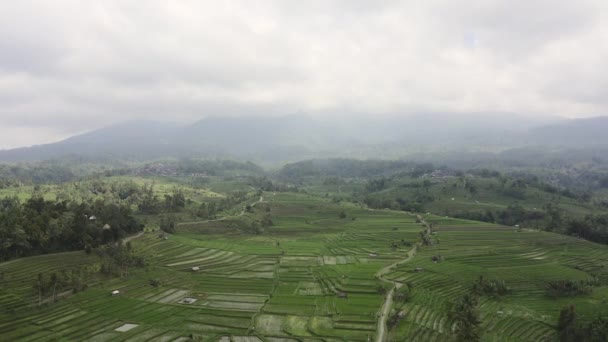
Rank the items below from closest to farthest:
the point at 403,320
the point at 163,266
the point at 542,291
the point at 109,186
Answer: the point at 403,320 → the point at 542,291 → the point at 163,266 → the point at 109,186

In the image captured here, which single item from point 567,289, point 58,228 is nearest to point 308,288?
point 567,289

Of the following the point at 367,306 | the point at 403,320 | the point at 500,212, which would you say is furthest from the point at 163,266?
the point at 500,212

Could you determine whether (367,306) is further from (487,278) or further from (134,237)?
(134,237)

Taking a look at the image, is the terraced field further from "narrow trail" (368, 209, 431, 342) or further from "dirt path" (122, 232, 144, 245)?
"dirt path" (122, 232, 144, 245)

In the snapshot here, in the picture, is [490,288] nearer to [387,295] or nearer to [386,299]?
[387,295]

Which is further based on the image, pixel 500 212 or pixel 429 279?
pixel 500 212

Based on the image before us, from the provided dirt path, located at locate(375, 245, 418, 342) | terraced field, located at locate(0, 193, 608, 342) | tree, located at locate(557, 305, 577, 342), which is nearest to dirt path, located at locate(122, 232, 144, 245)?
terraced field, located at locate(0, 193, 608, 342)
